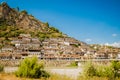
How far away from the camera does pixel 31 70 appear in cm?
2000

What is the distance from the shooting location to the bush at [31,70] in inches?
783

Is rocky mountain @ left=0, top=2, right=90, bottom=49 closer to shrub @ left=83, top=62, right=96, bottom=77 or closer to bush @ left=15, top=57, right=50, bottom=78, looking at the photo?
shrub @ left=83, top=62, right=96, bottom=77

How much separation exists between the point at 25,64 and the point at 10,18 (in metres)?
125

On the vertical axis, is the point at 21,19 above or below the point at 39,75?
above

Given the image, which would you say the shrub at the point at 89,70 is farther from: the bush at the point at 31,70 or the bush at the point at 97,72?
the bush at the point at 31,70

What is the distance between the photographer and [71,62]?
64.4 m

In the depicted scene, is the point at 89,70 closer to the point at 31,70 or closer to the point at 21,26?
the point at 31,70

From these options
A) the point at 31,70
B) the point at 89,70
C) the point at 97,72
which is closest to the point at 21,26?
the point at 97,72

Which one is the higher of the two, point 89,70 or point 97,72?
point 89,70

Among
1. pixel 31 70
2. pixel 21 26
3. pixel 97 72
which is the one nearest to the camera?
pixel 31 70

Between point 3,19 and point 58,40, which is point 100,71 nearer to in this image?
point 58,40

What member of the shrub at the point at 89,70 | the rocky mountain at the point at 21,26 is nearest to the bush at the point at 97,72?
the shrub at the point at 89,70

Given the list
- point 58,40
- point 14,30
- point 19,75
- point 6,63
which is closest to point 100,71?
point 19,75

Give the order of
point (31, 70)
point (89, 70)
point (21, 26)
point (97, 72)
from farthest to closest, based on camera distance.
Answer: point (21, 26) → point (97, 72) → point (89, 70) → point (31, 70)
